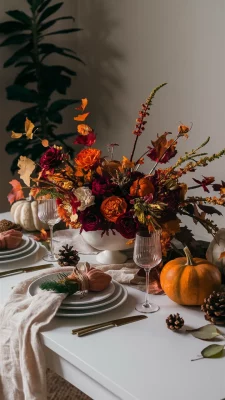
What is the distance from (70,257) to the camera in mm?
1653

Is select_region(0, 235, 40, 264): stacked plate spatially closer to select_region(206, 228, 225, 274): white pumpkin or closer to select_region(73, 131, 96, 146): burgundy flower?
select_region(73, 131, 96, 146): burgundy flower

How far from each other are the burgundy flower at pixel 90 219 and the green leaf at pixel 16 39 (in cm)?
229

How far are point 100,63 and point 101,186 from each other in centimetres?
262

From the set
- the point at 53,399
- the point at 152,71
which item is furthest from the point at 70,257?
the point at 152,71

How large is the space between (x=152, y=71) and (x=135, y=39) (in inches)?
10.9

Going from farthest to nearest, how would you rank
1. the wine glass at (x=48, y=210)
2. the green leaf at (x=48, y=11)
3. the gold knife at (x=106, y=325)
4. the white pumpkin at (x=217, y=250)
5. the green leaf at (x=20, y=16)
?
the green leaf at (x=48, y=11), the green leaf at (x=20, y=16), the wine glass at (x=48, y=210), the white pumpkin at (x=217, y=250), the gold knife at (x=106, y=325)

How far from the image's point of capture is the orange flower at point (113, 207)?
1542 mm

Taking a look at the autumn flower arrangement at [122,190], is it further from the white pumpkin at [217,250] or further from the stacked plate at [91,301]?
the stacked plate at [91,301]

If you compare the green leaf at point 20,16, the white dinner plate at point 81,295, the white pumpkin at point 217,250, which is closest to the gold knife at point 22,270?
the white dinner plate at point 81,295

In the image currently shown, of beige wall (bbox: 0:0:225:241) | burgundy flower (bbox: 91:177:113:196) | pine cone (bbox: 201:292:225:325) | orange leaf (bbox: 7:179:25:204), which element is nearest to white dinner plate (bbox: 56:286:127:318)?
pine cone (bbox: 201:292:225:325)

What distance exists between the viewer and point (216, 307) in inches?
49.8

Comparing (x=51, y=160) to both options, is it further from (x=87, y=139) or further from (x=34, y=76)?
(x=34, y=76)

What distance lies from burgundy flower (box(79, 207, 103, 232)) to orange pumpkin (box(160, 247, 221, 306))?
0.95ft

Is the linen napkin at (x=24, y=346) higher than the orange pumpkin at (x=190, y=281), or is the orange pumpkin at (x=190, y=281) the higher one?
the orange pumpkin at (x=190, y=281)
